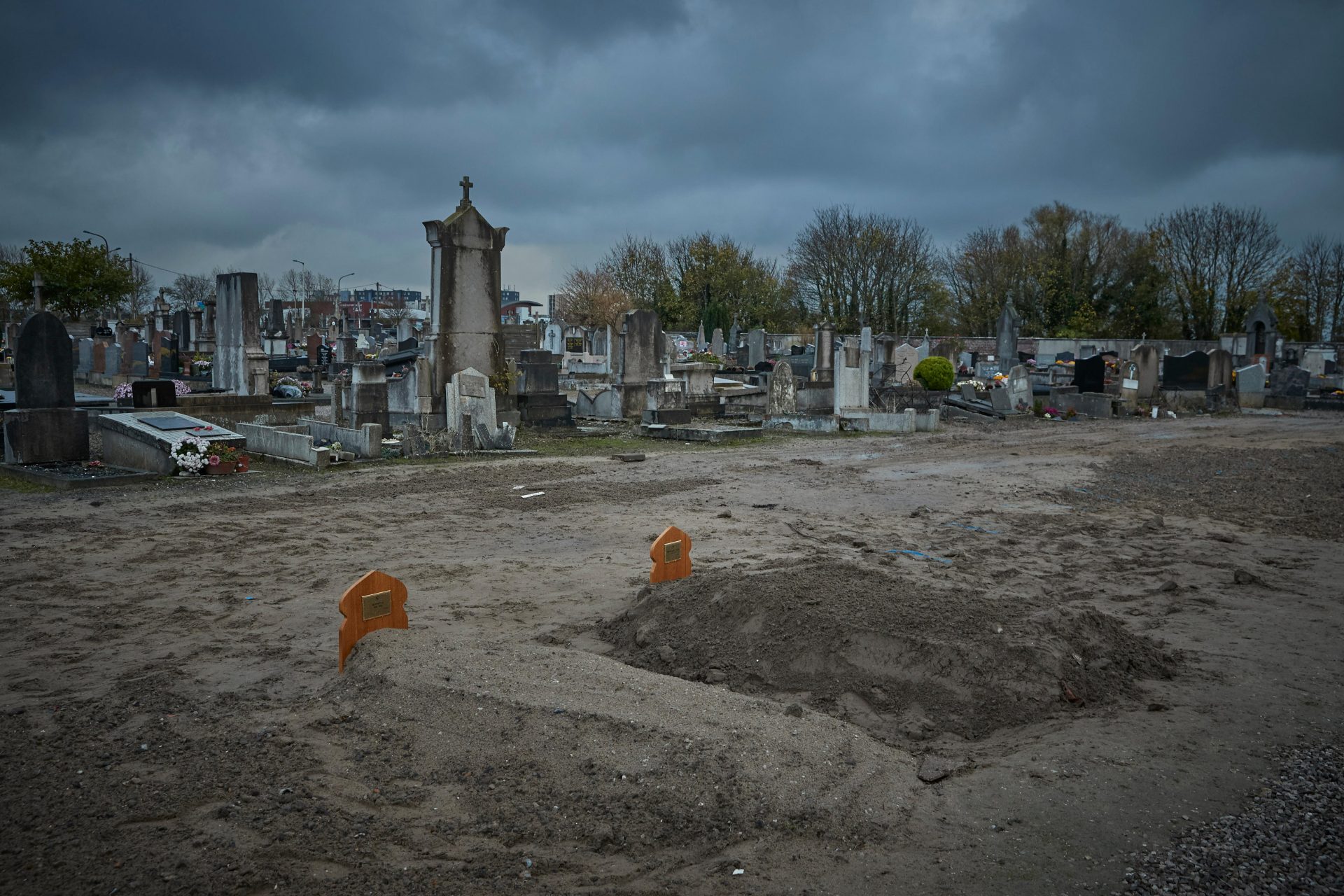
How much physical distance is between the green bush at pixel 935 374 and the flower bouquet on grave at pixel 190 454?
18.6 meters

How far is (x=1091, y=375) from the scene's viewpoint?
26703 millimetres

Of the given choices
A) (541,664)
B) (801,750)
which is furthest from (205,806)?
(801,750)

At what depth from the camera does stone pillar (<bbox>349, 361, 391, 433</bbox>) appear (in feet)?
51.8

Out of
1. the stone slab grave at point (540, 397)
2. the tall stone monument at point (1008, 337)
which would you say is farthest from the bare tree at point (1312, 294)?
the stone slab grave at point (540, 397)

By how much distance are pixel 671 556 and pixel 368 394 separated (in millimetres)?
10800

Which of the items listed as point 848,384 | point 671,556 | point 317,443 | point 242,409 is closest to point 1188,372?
point 848,384

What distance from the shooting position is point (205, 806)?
11.3 ft

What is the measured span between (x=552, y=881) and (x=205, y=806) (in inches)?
54.5

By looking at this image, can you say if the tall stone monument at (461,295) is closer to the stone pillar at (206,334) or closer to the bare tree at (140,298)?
the stone pillar at (206,334)

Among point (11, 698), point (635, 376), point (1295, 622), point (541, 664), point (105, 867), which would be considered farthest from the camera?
point (635, 376)

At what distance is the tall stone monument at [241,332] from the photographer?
18266 mm

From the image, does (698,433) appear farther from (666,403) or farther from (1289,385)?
(1289,385)

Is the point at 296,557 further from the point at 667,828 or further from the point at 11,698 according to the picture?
the point at 667,828

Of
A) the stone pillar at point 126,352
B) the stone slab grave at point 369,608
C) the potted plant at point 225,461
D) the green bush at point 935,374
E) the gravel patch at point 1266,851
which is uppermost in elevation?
the stone pillar at point 126,352
